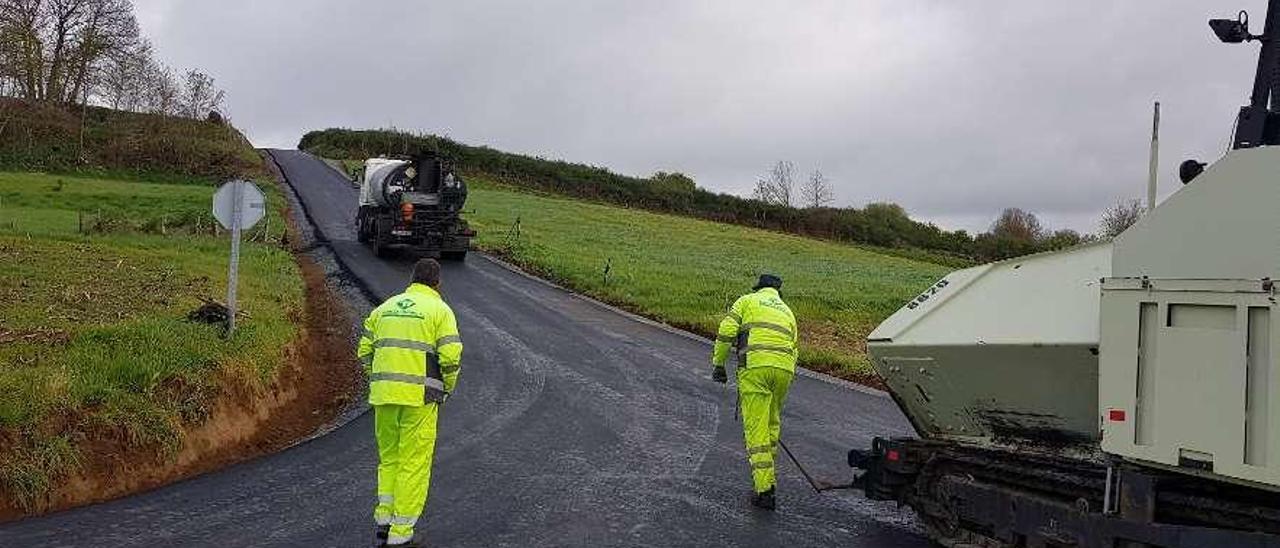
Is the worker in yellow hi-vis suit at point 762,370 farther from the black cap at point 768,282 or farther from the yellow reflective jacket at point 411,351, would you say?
the yellow reflective jacket at point 411,351

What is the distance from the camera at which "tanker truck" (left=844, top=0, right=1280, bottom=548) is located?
13.9ft

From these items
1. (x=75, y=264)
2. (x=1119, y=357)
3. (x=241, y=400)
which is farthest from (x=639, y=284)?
(x=1119, y=357)

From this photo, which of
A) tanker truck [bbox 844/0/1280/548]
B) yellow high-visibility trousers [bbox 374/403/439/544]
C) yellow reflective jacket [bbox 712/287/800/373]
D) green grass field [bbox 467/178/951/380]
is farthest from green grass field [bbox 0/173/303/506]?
green grass field [bbox 467/178/951/380]

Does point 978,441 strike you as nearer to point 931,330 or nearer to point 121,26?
point 931,330

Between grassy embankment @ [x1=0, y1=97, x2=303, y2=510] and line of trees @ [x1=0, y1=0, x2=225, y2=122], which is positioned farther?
line of trees @ [x1=0, y1=0, x2=225, y2=122]

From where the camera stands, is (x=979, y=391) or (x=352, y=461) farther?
(x=352, y=461)

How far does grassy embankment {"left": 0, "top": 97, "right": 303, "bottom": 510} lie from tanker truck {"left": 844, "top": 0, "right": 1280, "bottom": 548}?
19.2 ft

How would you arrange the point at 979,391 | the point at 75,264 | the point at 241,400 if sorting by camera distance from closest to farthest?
the point at 979,391
the point at 241,400
the point at 75,264

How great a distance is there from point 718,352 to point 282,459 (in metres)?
3.88

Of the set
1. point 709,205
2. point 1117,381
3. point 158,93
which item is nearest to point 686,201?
point 709,205

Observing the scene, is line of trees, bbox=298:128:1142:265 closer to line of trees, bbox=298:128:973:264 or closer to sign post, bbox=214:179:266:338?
line of trees, bbox=298:128:973:264

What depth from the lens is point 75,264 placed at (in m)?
15.4

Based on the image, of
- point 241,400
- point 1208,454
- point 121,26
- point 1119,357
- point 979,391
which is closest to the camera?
point 1208,454

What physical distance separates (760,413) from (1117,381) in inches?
117
